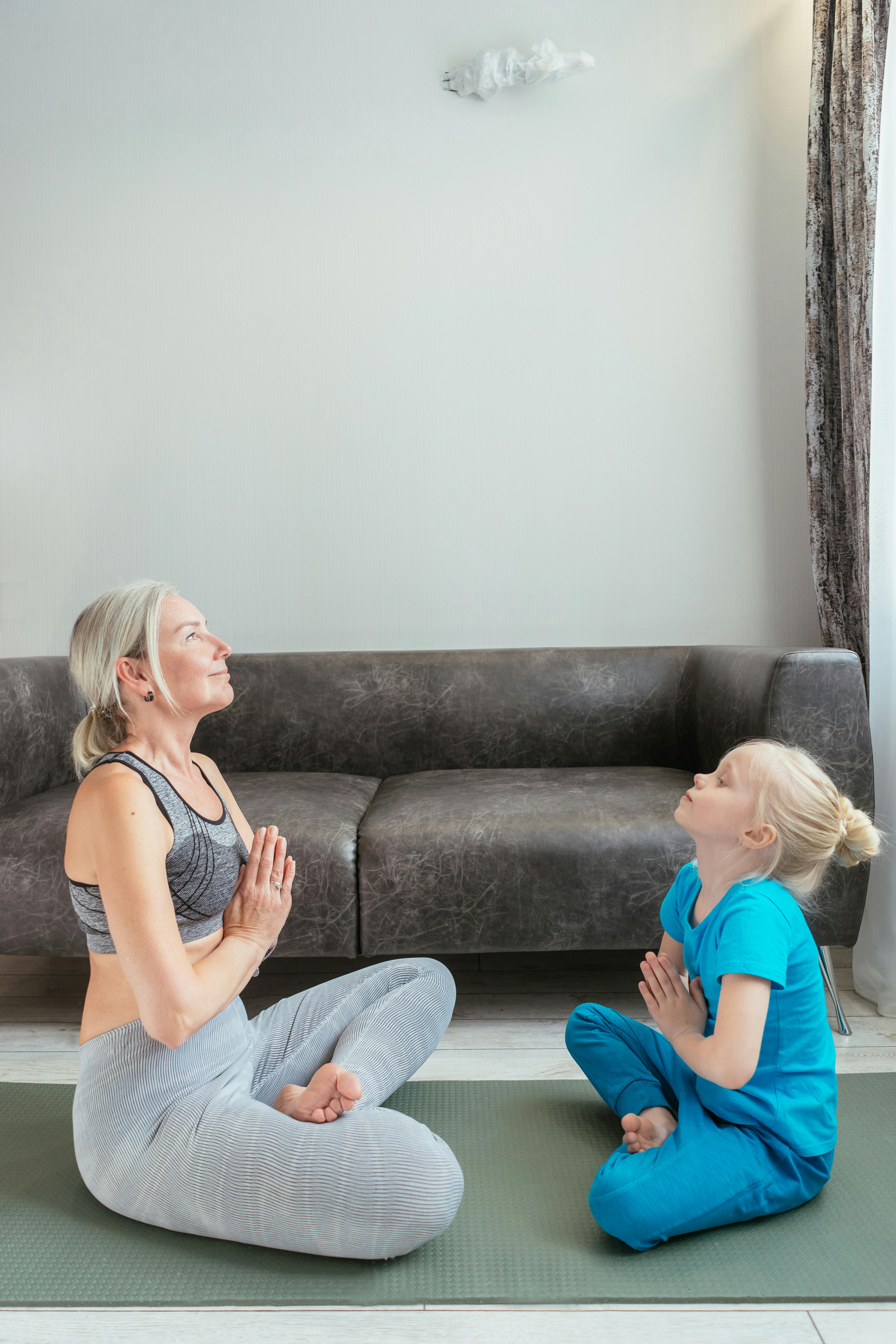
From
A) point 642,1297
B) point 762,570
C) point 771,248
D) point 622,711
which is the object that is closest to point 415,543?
point 622,711

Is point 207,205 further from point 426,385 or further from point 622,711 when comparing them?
point 622,711

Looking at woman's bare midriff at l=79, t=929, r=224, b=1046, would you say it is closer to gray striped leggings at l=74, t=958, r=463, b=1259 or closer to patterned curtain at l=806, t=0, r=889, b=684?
gray striped leggings at l=74, t=958, r=463, b=1259

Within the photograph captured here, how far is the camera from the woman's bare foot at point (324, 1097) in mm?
1253

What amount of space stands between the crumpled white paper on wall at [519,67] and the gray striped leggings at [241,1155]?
2.60m

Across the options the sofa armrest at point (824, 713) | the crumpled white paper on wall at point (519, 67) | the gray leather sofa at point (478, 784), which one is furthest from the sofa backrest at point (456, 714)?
the crumpled white paper on wall at point (519, 67)

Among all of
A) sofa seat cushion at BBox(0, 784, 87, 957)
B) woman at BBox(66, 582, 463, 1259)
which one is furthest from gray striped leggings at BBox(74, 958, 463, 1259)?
sofa seat cushion at BBox(0, 784, 87, 957)

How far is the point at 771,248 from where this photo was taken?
279 centimetres

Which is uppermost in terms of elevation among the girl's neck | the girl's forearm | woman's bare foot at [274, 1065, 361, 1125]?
the girl's neck

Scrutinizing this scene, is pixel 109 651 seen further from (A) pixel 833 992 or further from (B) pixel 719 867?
(A) pixel 833 992

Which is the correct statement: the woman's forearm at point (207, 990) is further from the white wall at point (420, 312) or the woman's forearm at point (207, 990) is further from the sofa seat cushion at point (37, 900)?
the white wall at point (420, 312)

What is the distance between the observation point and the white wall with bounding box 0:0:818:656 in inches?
110

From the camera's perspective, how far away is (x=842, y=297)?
97.2 inches

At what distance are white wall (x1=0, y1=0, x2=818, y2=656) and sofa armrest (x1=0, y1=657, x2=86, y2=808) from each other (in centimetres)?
56

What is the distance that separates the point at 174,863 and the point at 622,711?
154cm
